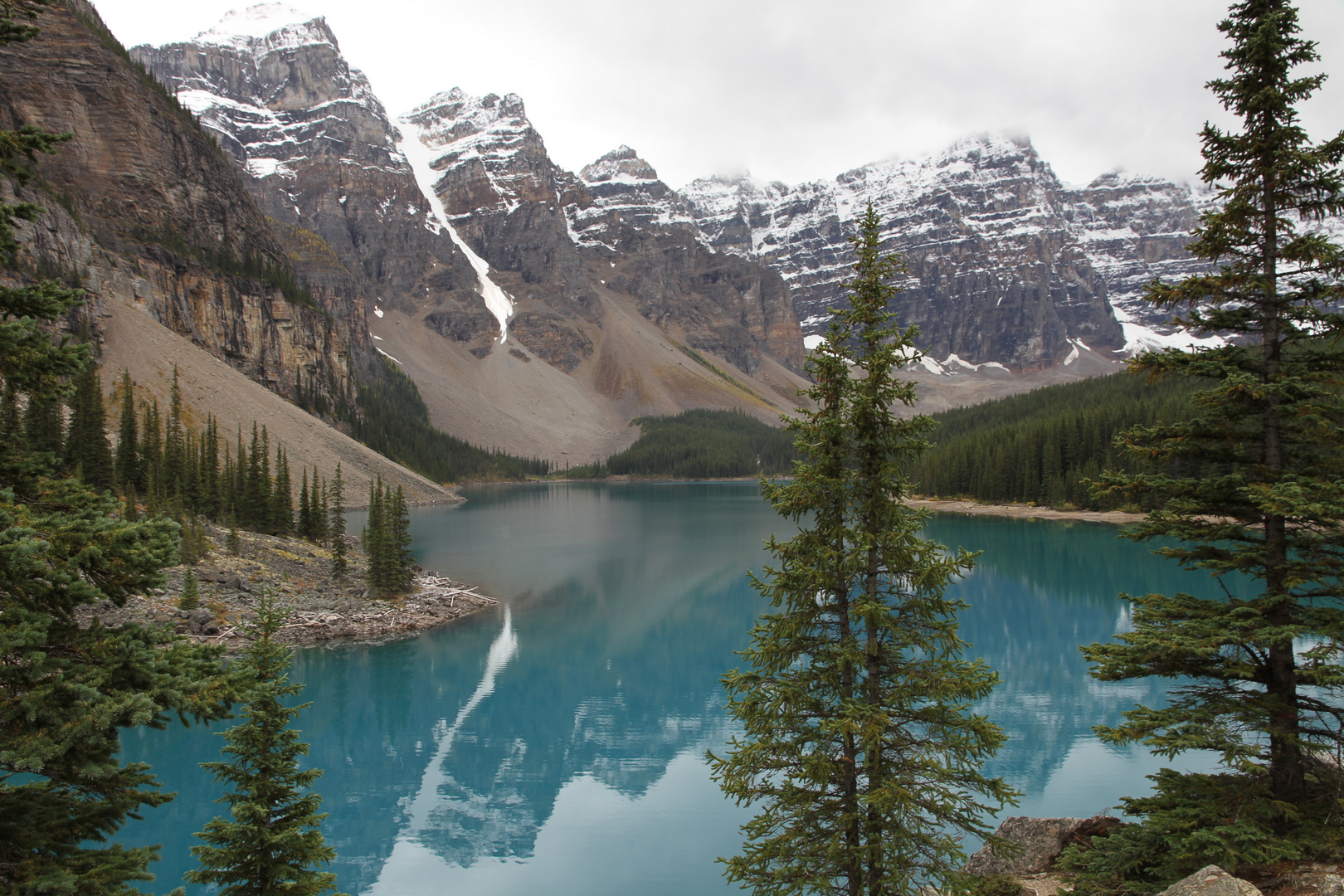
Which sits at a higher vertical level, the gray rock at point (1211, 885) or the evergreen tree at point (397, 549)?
the gray rock at point (1211, 885)

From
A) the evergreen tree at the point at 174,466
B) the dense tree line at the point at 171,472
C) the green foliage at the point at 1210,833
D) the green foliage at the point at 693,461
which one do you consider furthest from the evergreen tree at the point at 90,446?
the green foliage at the point at 693,461

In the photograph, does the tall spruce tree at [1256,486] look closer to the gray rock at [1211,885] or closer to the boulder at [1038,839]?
the gray rock at [1211,885]

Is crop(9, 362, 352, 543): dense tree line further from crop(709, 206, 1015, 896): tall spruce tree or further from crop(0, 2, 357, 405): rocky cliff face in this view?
crop(709, 206, 1015, 896): tall spruce tree

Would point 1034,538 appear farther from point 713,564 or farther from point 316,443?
point 316,443

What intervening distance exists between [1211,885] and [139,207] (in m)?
124

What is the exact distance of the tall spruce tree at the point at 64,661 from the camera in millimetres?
4809

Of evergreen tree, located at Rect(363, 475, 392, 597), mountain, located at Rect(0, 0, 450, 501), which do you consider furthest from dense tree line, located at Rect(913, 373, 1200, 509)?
mountain, located at Rect(0, 0, 450, 501)

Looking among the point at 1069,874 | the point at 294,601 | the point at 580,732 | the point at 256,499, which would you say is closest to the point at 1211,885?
the point at 1069,874

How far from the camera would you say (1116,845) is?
843 cm

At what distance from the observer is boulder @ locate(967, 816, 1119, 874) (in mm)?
11102

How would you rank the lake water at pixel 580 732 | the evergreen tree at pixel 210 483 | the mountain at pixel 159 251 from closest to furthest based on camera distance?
the lake water at pixel 580 732 → the evergreen tree at pixel 210 483 → the mountain at pixel 159 251

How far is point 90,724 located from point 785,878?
719 cm

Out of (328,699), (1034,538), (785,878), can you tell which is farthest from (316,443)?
(785,878)

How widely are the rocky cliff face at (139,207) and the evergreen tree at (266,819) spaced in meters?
85.2
